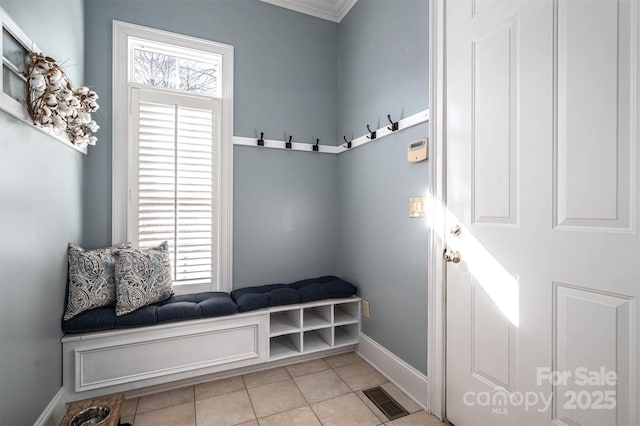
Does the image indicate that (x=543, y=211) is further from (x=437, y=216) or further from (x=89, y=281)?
(x=89, y=281)

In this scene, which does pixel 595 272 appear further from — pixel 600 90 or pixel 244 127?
pixel 244 127

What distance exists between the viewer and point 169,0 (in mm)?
2348

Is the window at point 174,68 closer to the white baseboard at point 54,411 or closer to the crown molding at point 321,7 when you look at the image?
the crown molding at point 321,7

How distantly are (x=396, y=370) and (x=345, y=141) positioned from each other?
1.93 m

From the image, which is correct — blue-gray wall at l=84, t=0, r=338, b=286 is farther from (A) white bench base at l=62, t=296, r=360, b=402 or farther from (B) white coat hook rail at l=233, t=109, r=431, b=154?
(A) white bench base at l=62, t=296, r=360, b=402

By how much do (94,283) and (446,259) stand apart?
2135 mm

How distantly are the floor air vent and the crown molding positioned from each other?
3.14 metres

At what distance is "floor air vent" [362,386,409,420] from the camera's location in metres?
1.79

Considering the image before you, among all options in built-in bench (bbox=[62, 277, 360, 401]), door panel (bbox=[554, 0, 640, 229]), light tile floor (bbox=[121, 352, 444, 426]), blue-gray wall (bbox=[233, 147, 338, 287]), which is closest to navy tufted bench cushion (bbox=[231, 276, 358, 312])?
built-in bench (bbox=[62, 277, 360, 401])

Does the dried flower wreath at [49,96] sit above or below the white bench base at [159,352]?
above

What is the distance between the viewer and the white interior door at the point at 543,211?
3.43 ft

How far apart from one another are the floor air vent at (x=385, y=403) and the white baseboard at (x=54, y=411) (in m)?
1.77

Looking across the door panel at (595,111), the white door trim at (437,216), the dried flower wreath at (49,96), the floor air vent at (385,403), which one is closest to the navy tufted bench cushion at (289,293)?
the floor air vent at (385,403)

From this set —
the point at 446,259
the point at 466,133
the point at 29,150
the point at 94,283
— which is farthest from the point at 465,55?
the point at 94,283
